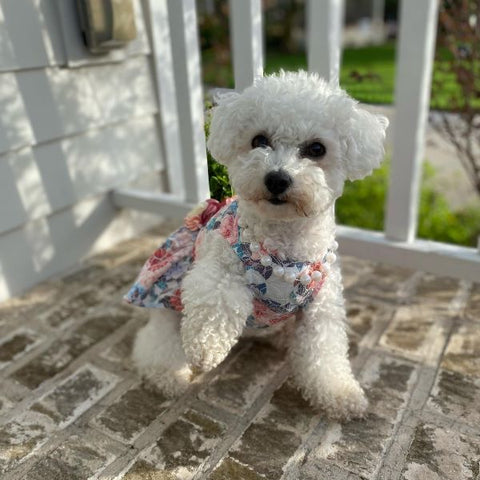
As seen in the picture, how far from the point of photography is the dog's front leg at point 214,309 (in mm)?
1452

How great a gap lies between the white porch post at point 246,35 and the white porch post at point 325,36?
23 cm

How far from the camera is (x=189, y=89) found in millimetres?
2420

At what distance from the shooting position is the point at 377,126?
1.40 m

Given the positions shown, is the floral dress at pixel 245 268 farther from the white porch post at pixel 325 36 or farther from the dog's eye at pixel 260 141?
the white porch post at pixel 325 36

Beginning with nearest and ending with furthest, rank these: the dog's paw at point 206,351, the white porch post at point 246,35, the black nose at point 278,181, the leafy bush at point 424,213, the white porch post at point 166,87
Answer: the black nose at point 278,181 → the dog's paw at point 206,351 → the white porch post at point 246,35 → the white porch post at point 166,87 → the leafy bush at point 424,213

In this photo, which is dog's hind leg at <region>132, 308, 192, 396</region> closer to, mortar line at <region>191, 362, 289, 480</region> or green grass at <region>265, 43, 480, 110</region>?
mortar line at <region>191, 362, 289, 480</region>

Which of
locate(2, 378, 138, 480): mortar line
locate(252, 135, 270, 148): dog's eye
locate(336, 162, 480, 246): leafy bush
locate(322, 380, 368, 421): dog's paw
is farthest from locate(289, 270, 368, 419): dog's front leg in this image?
locate(336, 162, 480, 246): leafy bush

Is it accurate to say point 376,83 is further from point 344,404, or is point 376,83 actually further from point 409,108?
point 344,404

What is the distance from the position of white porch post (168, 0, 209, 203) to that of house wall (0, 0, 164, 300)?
0.53 m

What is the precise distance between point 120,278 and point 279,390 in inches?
46.8

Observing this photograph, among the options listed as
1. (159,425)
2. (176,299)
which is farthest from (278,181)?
(159,425)

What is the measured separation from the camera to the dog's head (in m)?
1.33

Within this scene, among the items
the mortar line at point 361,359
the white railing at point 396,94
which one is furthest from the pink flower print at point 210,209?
the mortar line at point 361,359

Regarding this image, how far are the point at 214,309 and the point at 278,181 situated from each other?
421 mm
